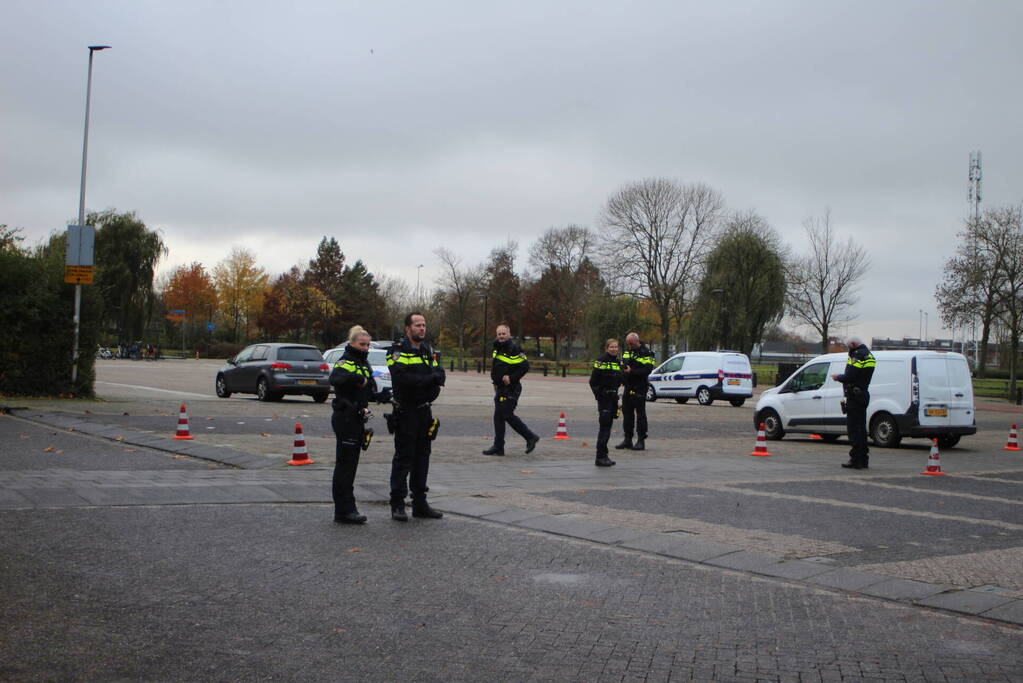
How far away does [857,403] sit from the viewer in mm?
13758

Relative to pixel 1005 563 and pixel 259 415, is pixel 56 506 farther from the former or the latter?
pixel 259 415

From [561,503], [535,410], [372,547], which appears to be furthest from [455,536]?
[535,410]

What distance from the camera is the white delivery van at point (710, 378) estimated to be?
107 ft

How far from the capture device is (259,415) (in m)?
19.8

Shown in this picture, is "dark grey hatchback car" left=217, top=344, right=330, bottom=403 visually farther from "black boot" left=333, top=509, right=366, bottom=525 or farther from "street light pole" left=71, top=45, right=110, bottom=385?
"black boot" left=333, top=509, right=366, bottom=525

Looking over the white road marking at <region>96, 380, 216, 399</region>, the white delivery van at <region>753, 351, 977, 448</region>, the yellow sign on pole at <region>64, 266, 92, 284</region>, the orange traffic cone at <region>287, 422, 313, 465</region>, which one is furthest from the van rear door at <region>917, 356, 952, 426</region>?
the white road marking at <region>96, 380, 216, 399</region>

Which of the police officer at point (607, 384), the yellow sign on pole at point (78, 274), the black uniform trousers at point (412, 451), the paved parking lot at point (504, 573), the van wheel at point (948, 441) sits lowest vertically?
the paved parking lot at point (504, 573)

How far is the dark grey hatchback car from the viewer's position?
24766 mm

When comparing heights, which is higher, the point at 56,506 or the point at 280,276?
the point at 280,276

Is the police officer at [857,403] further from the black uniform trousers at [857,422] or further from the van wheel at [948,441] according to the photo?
the van wheel at [948,441]

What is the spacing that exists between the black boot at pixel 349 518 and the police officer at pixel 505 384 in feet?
18.2

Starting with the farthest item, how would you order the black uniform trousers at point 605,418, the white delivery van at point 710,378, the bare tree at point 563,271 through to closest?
the bare tree at point 563,271, the white delivery van at point 710,378, the black uniform trousers at point 605,418

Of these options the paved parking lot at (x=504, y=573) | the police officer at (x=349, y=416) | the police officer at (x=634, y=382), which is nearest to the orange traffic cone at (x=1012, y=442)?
the paved parking lot at (x=504, y=573)

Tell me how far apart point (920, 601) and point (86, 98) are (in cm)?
2432
